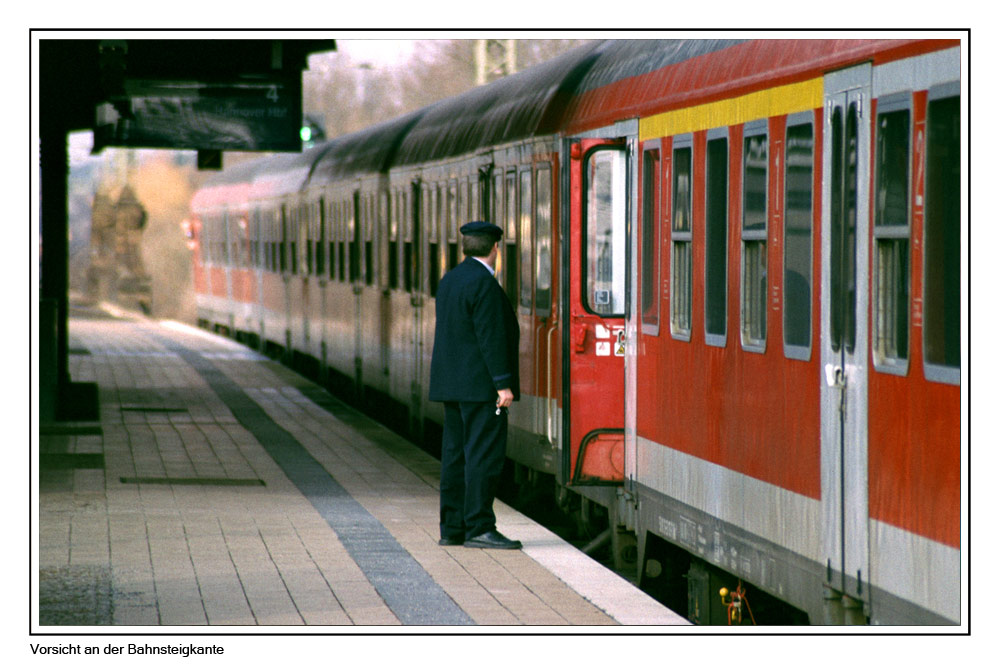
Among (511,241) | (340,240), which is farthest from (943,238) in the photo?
(340,240)

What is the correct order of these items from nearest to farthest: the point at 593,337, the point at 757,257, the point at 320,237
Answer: the point at 757,257, the point at 593,337, the point at 320,237

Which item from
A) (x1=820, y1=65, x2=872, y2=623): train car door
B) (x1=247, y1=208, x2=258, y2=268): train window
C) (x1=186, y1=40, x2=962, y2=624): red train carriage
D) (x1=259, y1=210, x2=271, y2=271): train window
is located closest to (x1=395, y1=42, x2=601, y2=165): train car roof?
(x1=186, y1=40, x2=962, y2=624): red train carriage

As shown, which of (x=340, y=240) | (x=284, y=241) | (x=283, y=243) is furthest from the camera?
(x=283, y=243)

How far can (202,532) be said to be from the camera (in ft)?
34.4

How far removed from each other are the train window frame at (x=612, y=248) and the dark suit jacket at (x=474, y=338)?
1.02 metres

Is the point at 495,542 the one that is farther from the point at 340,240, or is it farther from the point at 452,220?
the point at 340,240

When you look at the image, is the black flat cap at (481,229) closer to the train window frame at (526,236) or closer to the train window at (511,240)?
the train window frame at (526,236)

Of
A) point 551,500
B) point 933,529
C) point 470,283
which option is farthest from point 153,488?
point 933,529

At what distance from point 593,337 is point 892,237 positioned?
14.2 feet

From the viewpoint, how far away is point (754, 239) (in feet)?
25.6

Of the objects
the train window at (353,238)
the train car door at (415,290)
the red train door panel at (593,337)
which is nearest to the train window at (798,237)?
the red train door panel at (593,337)

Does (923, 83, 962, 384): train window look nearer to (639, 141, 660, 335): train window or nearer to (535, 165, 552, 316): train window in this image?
(639, 141, 660, 335): train window
